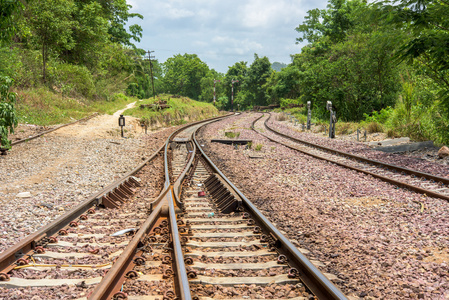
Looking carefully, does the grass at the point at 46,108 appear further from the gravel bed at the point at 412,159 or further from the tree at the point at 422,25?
the tree at the point at 422,25

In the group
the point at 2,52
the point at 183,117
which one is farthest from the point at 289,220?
the point at 183,117

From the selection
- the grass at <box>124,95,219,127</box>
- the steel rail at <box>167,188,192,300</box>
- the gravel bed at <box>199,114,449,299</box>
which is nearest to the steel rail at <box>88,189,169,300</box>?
the steel rail at <box>167,188,192,300</box>

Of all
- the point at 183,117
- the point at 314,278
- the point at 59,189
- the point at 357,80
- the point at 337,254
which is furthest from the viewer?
the point at 183,117

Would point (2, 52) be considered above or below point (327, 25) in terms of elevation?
below

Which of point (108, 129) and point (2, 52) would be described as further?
point (108, 129)

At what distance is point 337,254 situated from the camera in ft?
14.0

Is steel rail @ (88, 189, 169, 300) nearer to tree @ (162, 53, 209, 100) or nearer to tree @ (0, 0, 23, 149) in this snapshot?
tree @ (0, 0, 23, 149)

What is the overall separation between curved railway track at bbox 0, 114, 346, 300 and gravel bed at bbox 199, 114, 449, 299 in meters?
0.50

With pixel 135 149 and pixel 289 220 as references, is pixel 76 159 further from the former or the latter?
pixel 289 220

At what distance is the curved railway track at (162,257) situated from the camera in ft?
10.5

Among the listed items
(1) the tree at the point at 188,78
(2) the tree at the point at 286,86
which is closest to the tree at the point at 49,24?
(2) the tree at the point at 286,86

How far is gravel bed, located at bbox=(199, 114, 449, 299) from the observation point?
362 cm

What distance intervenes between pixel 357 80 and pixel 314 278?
72.1 feet

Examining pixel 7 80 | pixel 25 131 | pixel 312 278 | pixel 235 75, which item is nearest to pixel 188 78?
pixel 235 75
